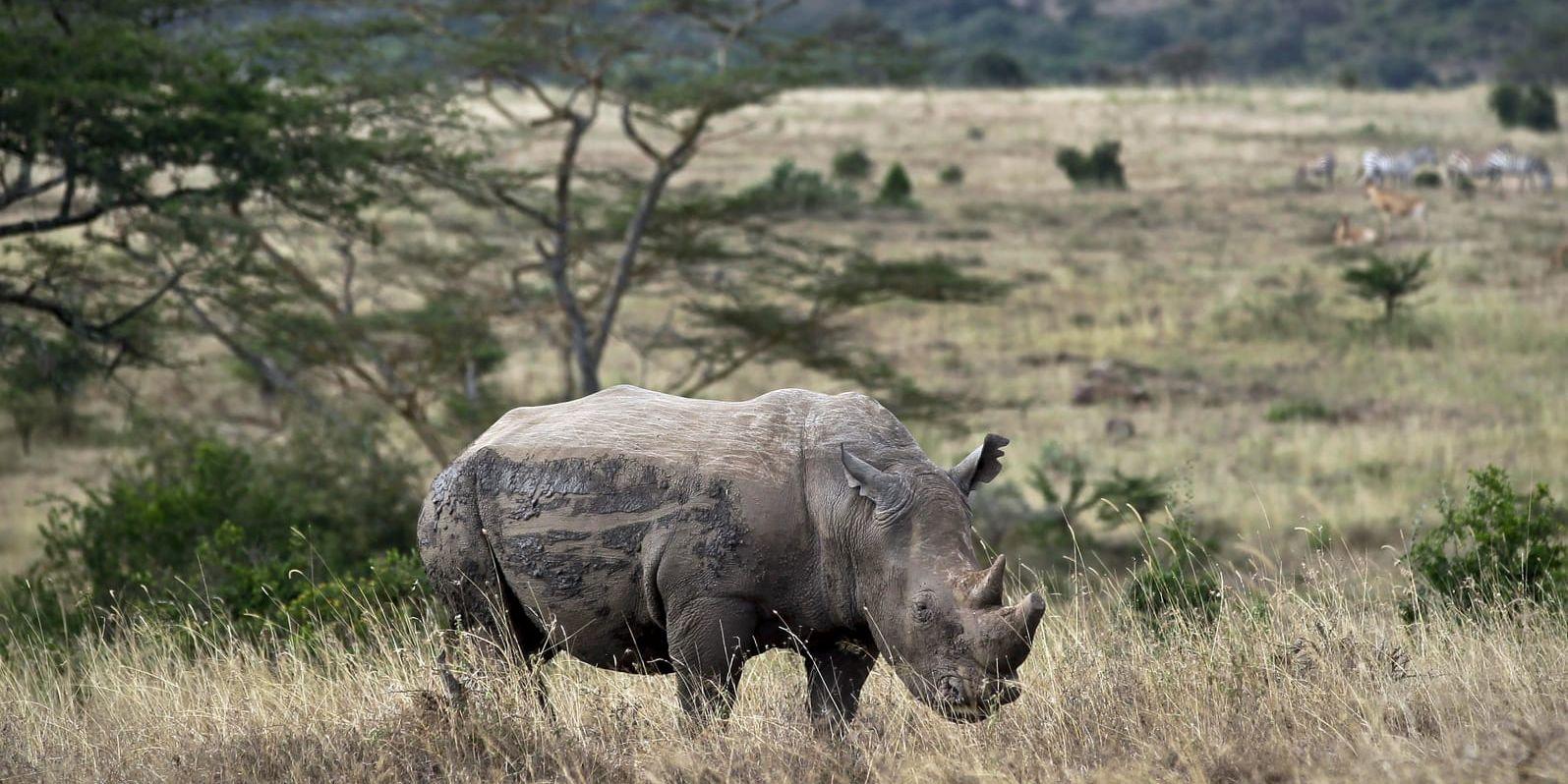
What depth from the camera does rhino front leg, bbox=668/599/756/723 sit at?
4.87 metres

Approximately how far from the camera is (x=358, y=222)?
50.8ft

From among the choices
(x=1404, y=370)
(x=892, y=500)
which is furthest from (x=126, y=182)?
(x=1404, y=370)

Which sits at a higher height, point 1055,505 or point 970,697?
point 970,697

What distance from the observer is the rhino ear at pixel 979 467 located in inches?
198

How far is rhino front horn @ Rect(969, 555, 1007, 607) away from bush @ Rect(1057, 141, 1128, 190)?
43.2 meters

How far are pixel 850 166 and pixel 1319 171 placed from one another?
1341 cm

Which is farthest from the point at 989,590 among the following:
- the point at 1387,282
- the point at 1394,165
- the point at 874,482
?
the point at 1394,165

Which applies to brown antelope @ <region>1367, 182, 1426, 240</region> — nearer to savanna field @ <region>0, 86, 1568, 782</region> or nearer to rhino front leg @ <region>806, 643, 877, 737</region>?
savanna field @ <region>0, 86, 1568, 782</region>

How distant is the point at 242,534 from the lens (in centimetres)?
1072

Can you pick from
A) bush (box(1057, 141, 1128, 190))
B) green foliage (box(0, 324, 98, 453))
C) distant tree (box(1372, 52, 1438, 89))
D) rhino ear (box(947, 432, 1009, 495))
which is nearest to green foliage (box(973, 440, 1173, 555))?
green foliage (box(0, 324, 98, 453))

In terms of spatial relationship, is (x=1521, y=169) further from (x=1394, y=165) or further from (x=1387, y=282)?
(x=1387, y=282)

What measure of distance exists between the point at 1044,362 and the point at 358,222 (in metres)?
15.1

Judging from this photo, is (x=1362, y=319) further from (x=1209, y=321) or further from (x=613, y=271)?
(x=613, y=271)

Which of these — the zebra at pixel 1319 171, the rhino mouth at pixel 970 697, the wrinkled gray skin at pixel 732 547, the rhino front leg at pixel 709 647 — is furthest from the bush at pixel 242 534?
the zebra at pixel 1319 171
